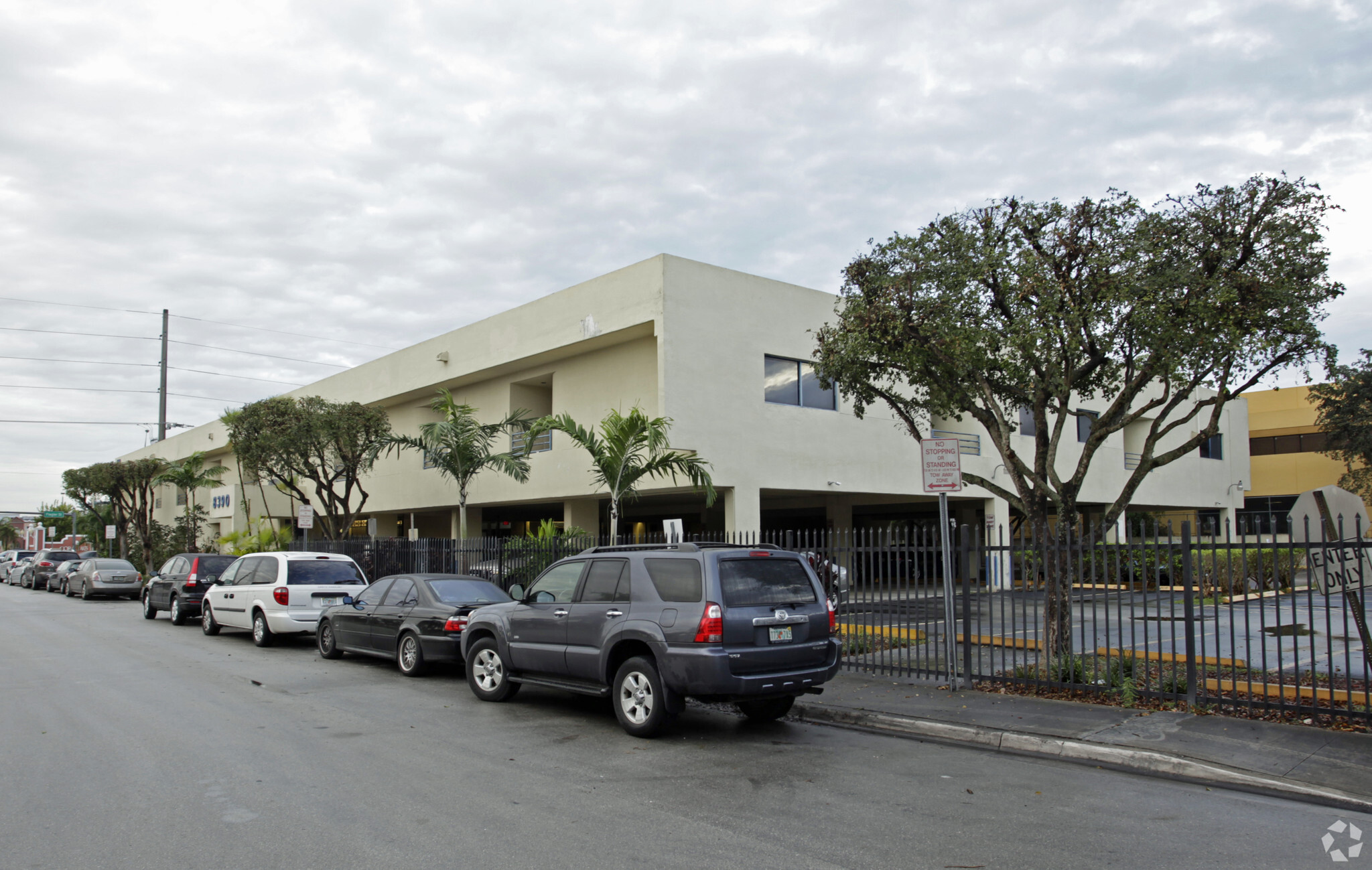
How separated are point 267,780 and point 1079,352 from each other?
9810 millimetres

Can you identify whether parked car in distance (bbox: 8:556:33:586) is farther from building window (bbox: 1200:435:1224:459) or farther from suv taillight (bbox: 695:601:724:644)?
building window (bbox: 1200:435:1224:459)

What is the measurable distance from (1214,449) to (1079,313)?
33580 mm

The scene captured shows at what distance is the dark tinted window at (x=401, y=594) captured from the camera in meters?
13.0

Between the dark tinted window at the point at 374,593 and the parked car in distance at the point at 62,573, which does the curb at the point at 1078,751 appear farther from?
the parked car in distance at the point at 62,573

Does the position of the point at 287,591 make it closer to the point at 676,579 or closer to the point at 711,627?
the point at 676,579

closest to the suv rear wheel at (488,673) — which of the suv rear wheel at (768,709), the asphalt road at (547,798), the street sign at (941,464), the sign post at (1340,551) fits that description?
the asphalt road at (547,798)

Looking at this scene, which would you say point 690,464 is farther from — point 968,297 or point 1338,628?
point 1338,628

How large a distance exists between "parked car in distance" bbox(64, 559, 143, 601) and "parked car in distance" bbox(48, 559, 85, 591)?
2816 mm

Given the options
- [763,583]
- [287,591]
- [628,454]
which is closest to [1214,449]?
[628,454]

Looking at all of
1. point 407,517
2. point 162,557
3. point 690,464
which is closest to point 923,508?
point 690,464

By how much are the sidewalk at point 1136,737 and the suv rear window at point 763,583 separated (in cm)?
166

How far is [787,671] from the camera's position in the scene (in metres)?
8.58

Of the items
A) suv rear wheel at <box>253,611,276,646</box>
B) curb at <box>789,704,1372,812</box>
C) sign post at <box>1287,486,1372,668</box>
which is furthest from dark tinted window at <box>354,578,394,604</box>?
sign post at <box>1287,486,1372,668</box>

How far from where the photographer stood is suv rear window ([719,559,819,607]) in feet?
28.1
